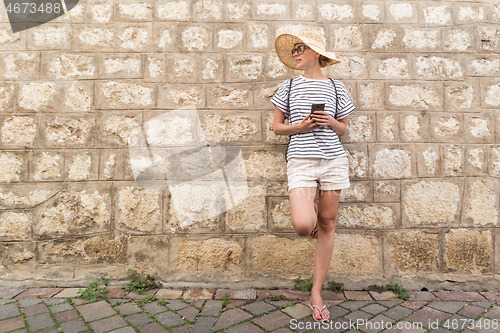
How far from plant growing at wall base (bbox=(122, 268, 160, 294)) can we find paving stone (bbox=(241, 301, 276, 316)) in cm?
91

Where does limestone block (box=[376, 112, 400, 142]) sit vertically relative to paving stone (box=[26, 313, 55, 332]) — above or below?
above

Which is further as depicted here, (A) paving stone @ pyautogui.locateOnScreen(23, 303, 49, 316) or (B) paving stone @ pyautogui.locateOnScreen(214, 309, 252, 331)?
(A) paving stone @ pyautogui.locateOnScreen(23, 303, 49, 316)

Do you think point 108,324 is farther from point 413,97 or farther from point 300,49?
point 413,97

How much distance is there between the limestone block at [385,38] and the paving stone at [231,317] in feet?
8.79

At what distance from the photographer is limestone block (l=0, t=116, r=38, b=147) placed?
2748 mm

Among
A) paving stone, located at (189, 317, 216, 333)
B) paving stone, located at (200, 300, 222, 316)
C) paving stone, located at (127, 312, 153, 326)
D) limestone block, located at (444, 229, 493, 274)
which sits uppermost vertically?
limestone block, located at (444, 229, 493, 274)

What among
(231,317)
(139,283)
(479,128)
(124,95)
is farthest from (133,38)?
(479,128)

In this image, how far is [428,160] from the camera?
9.20ft

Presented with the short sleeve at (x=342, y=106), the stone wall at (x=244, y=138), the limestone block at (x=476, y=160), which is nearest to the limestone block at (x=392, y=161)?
the stone wall at (x=244, y=138)

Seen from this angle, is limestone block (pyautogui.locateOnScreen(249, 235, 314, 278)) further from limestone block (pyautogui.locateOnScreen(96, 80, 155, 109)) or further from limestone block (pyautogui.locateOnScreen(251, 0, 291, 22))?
limestone block (pyautogui.locateOnScreen(251, 0, 291, 22))

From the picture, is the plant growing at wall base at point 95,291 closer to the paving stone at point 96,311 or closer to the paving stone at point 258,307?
the paving stone at point 96,311

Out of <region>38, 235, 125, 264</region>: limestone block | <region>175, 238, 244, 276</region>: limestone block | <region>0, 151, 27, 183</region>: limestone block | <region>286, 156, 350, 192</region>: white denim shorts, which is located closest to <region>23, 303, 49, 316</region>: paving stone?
<region>38, 235, 125, 264</region>: limestone block

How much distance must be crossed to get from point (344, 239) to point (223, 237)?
3.78ft

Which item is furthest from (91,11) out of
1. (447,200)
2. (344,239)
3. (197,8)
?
(447,200)
